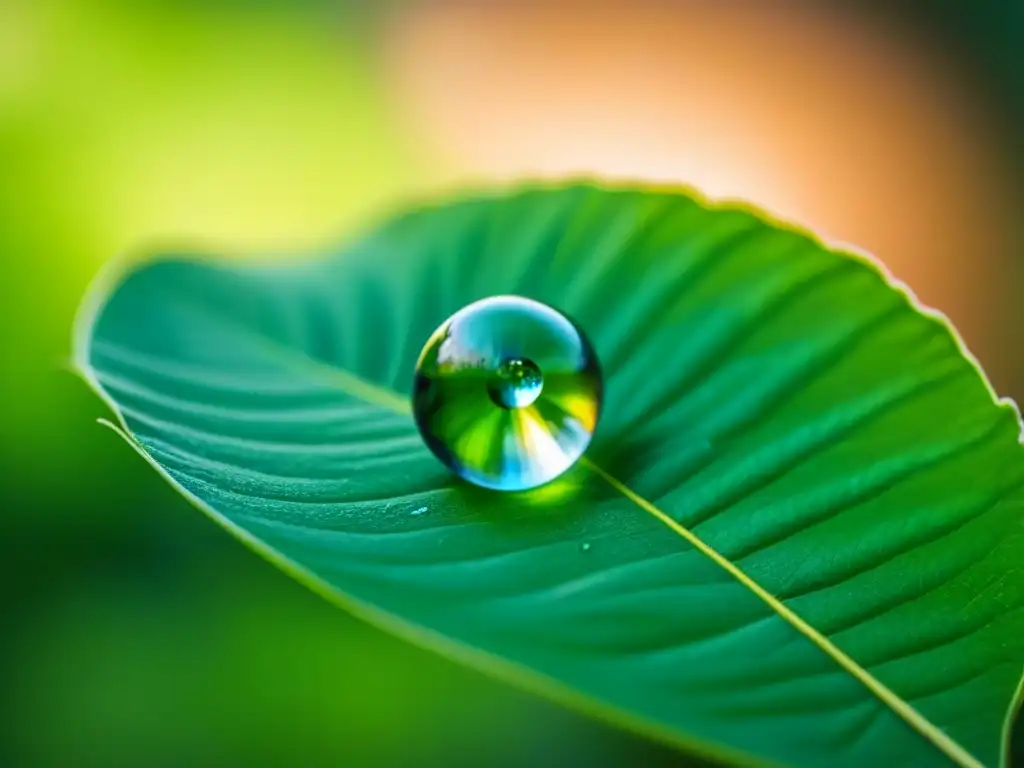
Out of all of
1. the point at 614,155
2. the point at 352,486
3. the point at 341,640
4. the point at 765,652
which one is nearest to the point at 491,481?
the point at 352,486

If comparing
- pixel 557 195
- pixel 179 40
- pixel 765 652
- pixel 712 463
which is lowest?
pixel 765 652

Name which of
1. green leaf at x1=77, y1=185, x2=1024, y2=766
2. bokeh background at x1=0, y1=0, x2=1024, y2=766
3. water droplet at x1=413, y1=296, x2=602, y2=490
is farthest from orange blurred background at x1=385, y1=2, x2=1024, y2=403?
water droplet at x1=413, y1=296, x2=602, y2=490

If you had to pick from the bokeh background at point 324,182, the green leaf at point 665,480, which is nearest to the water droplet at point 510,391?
the green leaf at point 665,480

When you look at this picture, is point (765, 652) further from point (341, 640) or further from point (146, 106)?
point (146, 106)

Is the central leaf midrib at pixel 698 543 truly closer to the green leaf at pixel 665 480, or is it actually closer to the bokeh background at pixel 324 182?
the green leaf at pixel 665 480

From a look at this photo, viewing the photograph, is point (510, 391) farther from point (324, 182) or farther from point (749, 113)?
point (749, 113)

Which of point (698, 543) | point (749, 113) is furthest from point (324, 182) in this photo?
point (698, 543)
